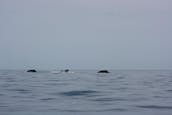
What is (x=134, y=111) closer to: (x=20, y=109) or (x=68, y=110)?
(x=68, y=110)

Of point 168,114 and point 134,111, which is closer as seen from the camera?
point 168,114

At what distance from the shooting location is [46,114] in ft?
62.8

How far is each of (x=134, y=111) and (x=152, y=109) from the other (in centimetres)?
148

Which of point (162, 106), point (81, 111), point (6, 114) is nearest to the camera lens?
point (6, 114)

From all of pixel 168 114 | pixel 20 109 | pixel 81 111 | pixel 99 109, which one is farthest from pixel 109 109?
pixel 20 109

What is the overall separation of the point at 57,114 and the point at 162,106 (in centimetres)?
735

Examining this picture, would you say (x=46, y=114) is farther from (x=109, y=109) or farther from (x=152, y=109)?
(x=152, y=109)

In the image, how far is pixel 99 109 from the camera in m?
21.5

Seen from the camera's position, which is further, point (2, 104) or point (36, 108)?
point (2, 104)

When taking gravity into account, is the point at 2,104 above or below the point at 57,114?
above

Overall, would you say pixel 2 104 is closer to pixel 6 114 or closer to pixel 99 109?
pixel 6 114

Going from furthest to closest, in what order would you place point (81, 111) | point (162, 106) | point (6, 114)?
1. point (162, 106)
2. point (81, 111)
3. point (6, 114)

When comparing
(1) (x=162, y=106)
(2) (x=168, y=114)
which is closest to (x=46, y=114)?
(2) (x=168, y=114)

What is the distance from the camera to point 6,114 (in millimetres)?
18828
